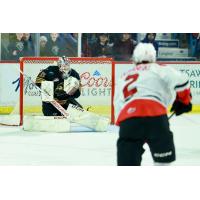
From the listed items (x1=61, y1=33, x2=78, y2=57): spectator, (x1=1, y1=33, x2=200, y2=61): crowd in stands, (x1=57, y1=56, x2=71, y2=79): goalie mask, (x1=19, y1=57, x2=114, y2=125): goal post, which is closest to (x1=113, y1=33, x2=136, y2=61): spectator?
(x1=1, y1=33, x2=200, y2=61): crowd in stands

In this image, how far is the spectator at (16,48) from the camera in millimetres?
5254

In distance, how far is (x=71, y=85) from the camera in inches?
219

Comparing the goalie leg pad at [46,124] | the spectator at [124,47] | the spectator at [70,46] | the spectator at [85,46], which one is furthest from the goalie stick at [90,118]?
the spectator at [124,47]

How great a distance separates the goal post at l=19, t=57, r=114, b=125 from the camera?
225 inches

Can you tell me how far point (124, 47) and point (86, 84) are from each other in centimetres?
47

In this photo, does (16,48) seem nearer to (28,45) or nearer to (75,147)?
(28,45)

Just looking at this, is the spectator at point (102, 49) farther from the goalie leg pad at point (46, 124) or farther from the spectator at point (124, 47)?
the goalie leg pad at point (46, 124)

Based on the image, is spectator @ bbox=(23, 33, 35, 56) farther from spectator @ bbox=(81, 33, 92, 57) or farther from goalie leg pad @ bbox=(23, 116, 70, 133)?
goalie leg pad @ bbox=(23, 116, 70, 133)

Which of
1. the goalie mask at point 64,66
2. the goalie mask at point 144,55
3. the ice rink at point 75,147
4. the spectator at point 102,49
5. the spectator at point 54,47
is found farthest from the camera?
the spectator at point 102,49

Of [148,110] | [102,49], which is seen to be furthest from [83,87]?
[148,110]

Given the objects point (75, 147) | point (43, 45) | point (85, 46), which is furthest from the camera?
point (85, 46)

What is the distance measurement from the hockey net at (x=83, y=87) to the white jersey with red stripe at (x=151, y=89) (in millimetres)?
2662

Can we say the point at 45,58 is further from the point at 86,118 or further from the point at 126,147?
the point at 126,147

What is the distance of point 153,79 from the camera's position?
2.99m
